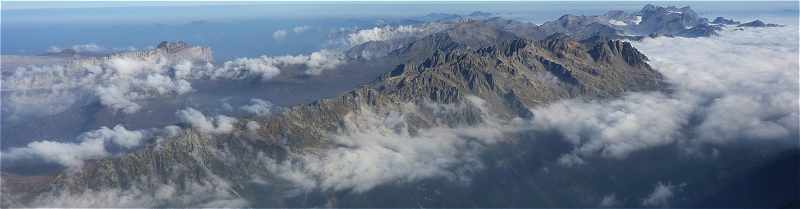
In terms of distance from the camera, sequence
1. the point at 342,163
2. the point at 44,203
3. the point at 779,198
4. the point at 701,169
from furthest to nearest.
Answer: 1. the point at 342,163
2. the point at 701,169
3. the point at 44,203
4. the point at 779,198

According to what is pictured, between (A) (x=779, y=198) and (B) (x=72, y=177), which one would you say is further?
(B) (x=72, y=177)

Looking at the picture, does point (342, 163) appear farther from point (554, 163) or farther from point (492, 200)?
point (554, 163)

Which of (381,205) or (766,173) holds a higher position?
(766,173)

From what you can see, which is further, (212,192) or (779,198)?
(212,192)

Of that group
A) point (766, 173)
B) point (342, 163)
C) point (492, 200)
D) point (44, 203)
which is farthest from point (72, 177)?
point (766, 173)

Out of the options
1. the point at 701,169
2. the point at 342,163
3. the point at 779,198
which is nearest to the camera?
the point at 779,198

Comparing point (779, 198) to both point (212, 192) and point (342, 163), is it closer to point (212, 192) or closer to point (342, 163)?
point (342, 163)

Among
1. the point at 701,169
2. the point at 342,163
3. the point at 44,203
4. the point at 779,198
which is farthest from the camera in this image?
the point at 342,163

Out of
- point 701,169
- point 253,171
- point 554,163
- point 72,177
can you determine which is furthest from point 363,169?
point 701,169
